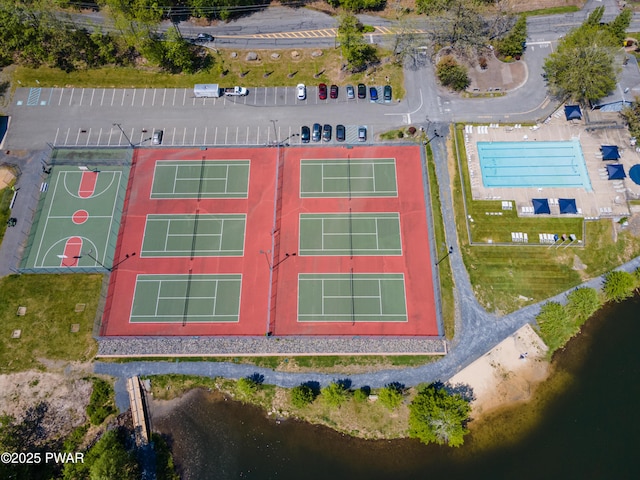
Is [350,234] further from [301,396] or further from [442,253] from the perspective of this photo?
[301,396]

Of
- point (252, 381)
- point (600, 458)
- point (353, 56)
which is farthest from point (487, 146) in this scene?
point (252, 381)

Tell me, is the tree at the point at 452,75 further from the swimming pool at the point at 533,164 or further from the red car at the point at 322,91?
the red car at the point at 322,91

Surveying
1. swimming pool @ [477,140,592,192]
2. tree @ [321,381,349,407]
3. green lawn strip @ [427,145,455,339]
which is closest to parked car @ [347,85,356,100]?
green lawn strip @ [427,145,455,339]

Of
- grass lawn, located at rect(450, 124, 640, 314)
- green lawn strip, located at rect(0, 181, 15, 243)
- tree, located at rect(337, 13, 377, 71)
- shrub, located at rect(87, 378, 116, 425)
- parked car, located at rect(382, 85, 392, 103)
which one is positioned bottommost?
shrub, located at rect(87, 378, 116, 425)

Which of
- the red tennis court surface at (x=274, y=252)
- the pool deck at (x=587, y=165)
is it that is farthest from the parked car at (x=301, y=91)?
the pool deck at (x=587, y=165)

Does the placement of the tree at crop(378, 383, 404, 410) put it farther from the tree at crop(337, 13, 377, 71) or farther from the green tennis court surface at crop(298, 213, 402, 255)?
the tree at crop(337, 13, 377, 71)

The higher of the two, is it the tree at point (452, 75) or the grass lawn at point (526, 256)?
the tree at point (452, 75)
